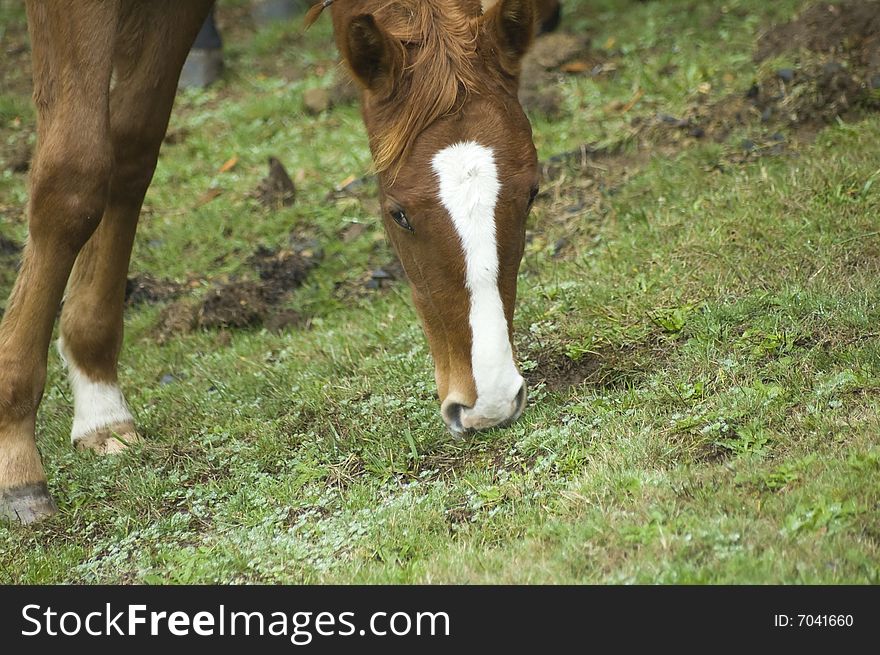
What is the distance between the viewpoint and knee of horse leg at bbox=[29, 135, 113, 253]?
389cm

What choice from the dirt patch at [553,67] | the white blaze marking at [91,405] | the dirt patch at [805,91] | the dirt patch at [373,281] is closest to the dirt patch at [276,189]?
Answer: the dirt patch at [373,281]

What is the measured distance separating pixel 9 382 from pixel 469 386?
1.75 meters

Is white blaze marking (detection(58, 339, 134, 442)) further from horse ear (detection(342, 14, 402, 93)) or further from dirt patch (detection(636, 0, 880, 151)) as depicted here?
dirt patch (detection(636, 0, 880, 151))

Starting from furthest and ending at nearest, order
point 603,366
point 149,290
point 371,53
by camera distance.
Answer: point 149,290
point 603,366
point 371,53

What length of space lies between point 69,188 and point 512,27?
5.66ft

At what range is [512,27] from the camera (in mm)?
3812

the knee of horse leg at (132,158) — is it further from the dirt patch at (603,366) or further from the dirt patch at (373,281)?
the dirt patch at (603,366)

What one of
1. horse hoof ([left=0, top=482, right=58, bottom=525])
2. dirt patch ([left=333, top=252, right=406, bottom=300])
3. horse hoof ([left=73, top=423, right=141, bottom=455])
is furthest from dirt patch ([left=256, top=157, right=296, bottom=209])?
horse hoof ([left=0, top=482, right=58, bottom=525])

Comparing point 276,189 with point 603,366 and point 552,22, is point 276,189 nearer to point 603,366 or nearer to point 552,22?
point 552,22

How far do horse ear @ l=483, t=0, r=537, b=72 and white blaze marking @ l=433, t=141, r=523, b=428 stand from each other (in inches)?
19.1

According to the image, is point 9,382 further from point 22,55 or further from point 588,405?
point 22,55

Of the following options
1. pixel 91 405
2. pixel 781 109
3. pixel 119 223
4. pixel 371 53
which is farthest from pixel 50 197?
pixel 781 109

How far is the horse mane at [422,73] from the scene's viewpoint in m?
3.64

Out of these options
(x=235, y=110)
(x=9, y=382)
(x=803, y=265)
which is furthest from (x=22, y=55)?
(x=803, y=265)
